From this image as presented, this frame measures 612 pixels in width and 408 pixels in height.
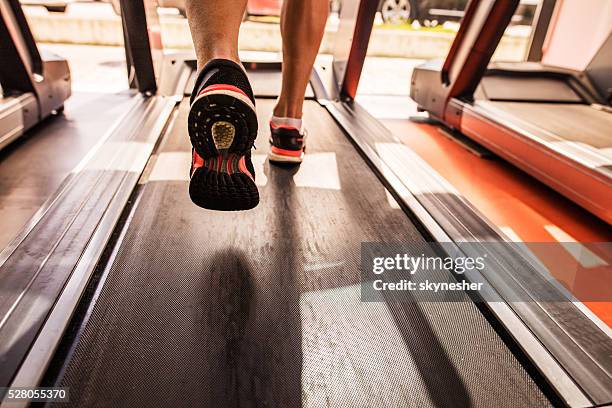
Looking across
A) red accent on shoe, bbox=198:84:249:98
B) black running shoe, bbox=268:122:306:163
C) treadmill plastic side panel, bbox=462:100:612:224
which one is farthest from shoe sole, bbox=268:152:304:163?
treadmill plastic side panel, bbox=462:100:612:224

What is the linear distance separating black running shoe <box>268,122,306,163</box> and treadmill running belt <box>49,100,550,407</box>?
1.15 feet

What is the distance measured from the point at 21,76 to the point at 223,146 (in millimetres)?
1813

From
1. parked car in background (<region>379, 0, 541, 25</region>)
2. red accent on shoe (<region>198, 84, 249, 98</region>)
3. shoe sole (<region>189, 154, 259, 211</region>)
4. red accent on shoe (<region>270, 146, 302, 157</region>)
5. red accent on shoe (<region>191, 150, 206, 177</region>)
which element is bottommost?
red accent on shoe (<region>270, 146, 302, 157</region>)

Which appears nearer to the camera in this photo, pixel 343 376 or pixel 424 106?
pixel 343 376

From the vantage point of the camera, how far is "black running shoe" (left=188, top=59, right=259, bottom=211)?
0.77m

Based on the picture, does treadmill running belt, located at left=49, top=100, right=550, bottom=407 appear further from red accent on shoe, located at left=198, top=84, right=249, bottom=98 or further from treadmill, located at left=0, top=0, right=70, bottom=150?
treadmill, located at left=0, top=0, right=70, bottom=150

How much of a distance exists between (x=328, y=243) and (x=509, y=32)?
247 inches

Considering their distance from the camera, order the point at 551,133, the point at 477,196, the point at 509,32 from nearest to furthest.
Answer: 1. the point at 477,196
2. the point at 551,133
3. the point at 509,32

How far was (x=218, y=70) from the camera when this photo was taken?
0.82 m

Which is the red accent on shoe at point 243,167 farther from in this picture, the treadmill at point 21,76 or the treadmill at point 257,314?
the treadmill at point 21,76

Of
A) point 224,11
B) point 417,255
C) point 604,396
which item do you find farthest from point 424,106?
point 604,396

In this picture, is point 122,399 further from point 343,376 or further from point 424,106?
point 424,106

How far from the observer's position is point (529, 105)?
247 cm

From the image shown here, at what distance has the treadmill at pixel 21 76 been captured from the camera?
190 cm
